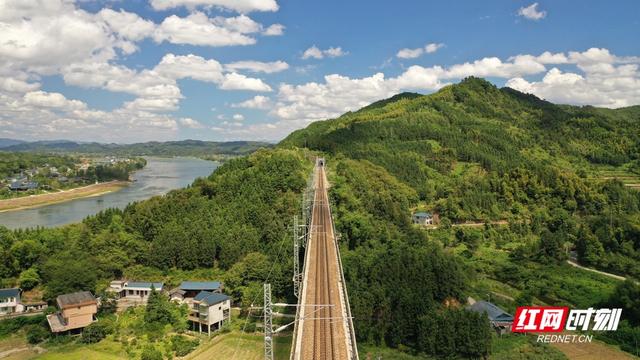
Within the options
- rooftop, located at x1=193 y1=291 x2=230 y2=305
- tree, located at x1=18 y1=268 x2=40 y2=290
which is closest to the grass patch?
rooftop, located at x1=193 y1=291 x2=230 y2=305

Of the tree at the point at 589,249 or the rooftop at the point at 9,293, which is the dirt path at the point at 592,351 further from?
the rooftop at the point at 9,293

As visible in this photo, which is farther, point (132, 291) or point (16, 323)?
point (132, 291)

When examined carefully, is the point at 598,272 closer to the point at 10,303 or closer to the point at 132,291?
the point at 132,291

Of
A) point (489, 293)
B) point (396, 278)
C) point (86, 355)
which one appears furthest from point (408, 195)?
point (86, 355)

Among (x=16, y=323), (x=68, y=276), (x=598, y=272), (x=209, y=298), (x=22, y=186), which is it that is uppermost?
(x=22, y=186)

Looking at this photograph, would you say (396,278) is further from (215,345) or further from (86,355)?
(86,355)

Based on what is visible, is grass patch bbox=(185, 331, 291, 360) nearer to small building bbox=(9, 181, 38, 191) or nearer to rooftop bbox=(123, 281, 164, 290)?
rooftop bbox=(123, 281, 164, 290)

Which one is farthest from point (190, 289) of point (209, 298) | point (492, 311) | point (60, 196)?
point (60, 196)
